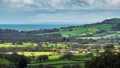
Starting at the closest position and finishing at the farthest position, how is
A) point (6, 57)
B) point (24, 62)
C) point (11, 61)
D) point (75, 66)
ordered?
point (75, 66) < point (24, 62) < point (11, 61) < point (6, 57)

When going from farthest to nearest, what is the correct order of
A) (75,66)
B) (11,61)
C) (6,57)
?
(6,57), (11,61), (75,66)

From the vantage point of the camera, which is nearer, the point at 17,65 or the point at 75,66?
the point at 75,66

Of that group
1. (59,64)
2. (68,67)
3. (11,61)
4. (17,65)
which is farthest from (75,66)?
(11,61)

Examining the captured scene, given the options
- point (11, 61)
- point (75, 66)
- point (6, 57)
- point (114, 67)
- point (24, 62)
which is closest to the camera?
point (114, 67)

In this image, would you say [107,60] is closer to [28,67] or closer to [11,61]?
[28,67]

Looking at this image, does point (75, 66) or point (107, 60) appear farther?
point (75, 66)

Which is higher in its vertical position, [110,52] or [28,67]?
[110,52]

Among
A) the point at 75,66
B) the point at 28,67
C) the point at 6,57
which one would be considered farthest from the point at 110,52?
the point at 6,57

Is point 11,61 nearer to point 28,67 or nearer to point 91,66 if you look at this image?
point 28,67

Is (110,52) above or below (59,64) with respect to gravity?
above
